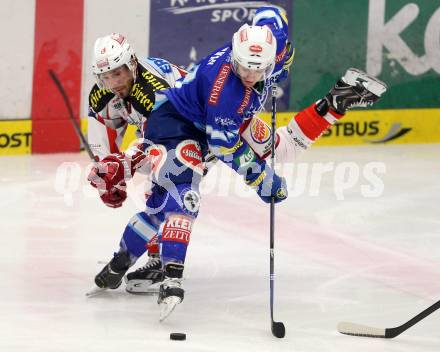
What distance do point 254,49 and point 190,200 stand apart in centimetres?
69

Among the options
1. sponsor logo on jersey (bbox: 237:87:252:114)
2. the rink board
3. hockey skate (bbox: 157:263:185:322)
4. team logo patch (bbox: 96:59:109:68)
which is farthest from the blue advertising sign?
hockey skate (bbox: 157:263:185:322)

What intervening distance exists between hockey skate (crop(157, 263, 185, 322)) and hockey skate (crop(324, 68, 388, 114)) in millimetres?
1311

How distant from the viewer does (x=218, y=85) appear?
537 centimetres

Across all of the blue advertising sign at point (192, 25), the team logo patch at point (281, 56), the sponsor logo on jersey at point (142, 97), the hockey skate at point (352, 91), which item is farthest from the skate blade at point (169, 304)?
the blue advertising sign at point (192, 25)

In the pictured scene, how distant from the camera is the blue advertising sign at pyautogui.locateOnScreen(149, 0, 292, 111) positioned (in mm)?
8906

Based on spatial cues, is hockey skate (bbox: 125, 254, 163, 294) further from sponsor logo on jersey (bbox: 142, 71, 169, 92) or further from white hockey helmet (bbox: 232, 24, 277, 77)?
white hockey helmet (bbox: 232, 24, 277, 77)

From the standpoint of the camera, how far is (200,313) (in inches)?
220

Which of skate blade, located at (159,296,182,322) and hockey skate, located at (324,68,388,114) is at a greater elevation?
hockey skate, located at (324,68,388,114)

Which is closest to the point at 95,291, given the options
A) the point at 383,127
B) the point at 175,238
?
the point at 175,238

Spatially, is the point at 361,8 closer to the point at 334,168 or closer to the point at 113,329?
the point at 334,168

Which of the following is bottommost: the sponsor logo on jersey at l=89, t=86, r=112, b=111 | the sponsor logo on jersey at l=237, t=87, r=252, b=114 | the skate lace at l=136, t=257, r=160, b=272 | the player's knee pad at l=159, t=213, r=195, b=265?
the skate lace at l=136, t=257, r=160, b=272

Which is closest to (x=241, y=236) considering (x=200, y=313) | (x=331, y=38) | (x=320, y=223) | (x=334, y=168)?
(x=320, y=223)

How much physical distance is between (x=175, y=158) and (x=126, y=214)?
191cm

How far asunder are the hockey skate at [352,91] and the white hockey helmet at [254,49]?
82cm
